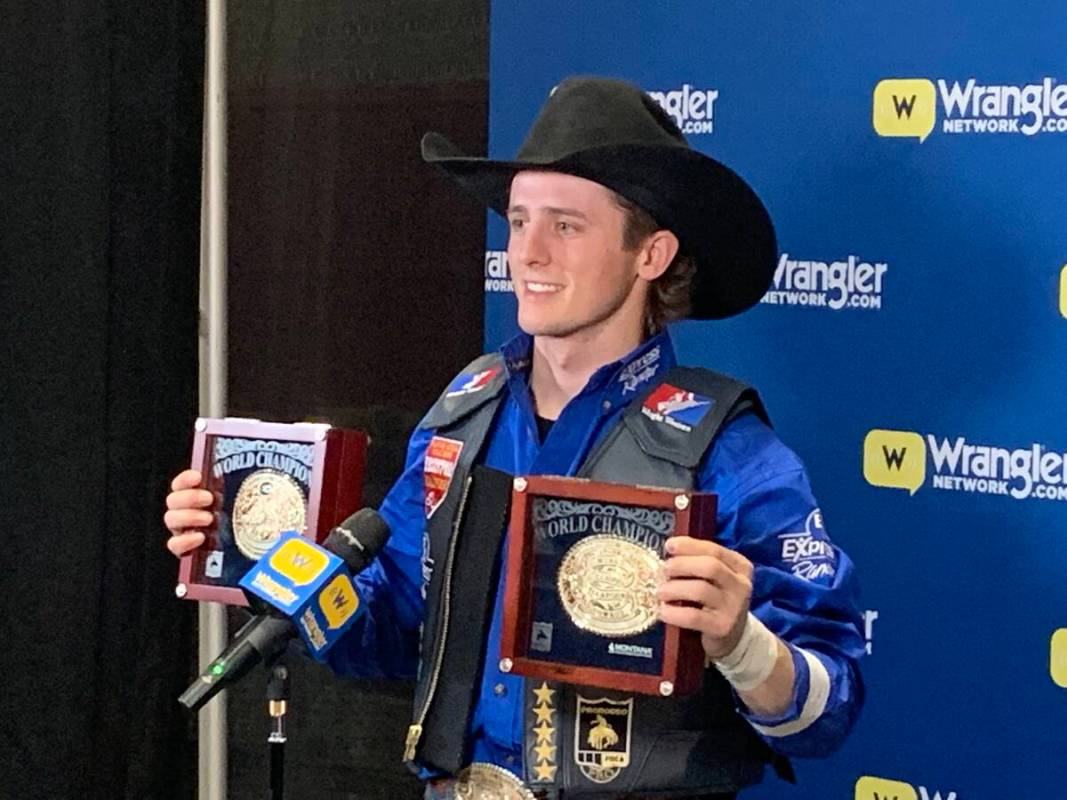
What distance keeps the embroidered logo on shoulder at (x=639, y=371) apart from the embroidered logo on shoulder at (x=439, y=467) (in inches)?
8.4

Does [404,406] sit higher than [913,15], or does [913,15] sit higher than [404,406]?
[913,15]

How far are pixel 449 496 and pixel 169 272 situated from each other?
125cm

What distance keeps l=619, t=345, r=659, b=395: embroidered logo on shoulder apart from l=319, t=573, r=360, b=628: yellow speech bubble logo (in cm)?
38

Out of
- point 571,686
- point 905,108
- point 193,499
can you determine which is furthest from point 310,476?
point 905,108

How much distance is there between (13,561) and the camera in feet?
9.10

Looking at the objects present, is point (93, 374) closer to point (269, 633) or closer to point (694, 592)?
point (269, 633)

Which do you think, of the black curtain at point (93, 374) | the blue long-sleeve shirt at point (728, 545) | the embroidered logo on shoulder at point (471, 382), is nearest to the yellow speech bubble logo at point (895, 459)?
the blue long-sleeve shirt at point (728, 545)

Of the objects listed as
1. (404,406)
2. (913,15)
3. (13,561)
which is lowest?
(13,561)

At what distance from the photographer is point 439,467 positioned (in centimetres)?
193

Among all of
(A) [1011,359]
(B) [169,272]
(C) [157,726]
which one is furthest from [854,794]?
(B) [169,272]

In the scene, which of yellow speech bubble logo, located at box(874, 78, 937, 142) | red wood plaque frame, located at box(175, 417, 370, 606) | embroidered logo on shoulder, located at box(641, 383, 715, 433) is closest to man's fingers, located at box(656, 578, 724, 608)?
embroidered logo on shoulder, located at box(641, 383, 715, 433)

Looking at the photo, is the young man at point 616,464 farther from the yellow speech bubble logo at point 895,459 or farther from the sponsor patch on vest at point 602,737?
the yellow speech bubble logo at point 895,459

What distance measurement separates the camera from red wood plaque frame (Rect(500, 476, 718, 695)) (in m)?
1.56

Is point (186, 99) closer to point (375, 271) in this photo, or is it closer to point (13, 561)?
point (375, 271)
